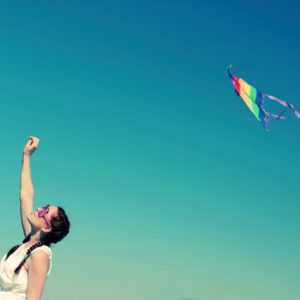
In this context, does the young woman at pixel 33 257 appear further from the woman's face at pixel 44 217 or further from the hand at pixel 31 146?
the hand at pixel 31 146

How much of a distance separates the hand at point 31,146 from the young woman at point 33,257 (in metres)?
1.06

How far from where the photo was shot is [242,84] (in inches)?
824

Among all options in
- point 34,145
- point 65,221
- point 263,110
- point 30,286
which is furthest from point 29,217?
point 263,110

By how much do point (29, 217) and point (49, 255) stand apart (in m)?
0.57

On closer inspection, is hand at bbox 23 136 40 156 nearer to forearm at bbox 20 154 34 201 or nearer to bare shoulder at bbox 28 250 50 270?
forearm at bbox 20 154 34 201

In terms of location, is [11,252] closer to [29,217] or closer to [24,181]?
[29,217]

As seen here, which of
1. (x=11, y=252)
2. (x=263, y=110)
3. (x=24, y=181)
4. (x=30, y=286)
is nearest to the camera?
(x=30, y=286)

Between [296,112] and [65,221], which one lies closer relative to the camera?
[65,221]

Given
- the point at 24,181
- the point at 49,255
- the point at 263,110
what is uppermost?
the point at 263,110

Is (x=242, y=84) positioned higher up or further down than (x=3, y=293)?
higher up

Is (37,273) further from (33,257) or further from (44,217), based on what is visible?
(44,217)

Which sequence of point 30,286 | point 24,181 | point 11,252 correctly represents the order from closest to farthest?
1. point 30,286
2. point 11,252
3. point 24,181

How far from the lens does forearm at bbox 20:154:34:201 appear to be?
21.7 feet

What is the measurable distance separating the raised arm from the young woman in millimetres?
274
